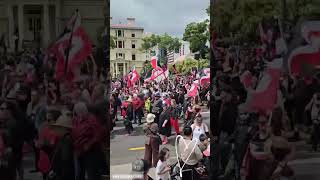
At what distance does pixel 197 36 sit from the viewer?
6.21 metres

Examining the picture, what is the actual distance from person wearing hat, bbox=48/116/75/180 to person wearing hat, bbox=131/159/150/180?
2.99 feet

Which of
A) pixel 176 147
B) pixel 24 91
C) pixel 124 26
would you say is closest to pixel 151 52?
pixel 124 26

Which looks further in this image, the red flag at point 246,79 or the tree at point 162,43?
the tree at point 162,43

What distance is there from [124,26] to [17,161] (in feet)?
6.88

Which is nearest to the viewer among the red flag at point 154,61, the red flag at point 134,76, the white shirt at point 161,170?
the white shirt at point 161,170

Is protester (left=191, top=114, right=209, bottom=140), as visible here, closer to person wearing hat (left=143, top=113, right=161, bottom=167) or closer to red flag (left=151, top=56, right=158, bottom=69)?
person wearing hat (left=143, top=113, right=161, bottom=167)

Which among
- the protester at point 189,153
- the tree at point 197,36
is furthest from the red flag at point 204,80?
the protester at point 189,153

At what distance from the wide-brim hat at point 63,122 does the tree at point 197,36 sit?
78.8 inches

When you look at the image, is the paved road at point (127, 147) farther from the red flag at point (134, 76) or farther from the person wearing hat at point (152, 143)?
the red flag at point (134, 76)

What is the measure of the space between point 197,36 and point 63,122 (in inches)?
87.9

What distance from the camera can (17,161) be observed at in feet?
17.2

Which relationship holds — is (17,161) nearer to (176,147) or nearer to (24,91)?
(24,91)

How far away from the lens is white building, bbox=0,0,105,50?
4.96 meters

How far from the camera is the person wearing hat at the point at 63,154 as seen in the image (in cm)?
512
